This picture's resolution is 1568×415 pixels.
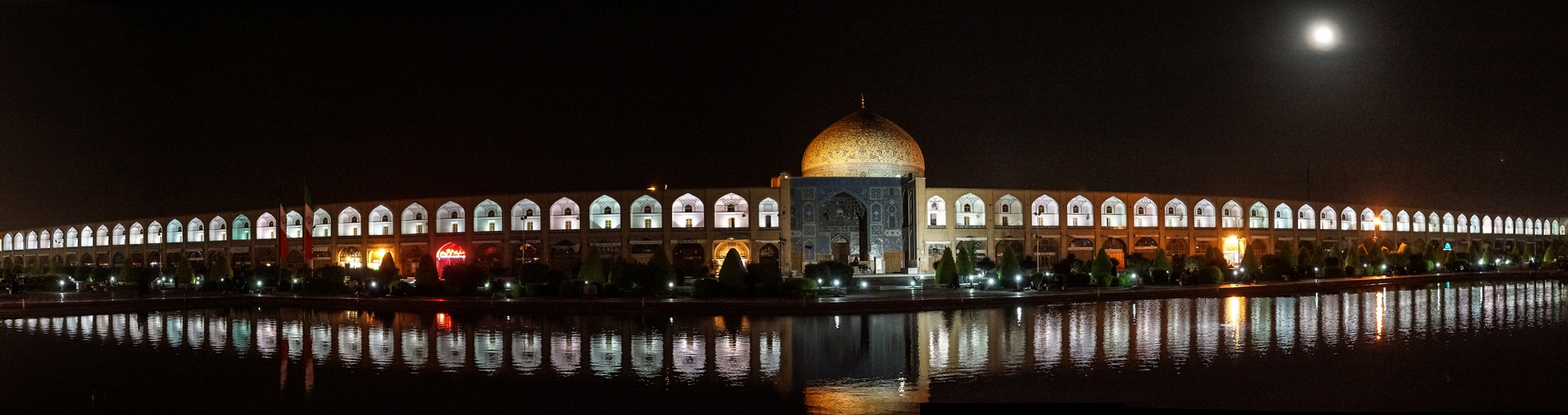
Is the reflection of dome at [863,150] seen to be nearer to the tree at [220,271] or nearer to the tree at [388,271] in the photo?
the tree at [388,271]

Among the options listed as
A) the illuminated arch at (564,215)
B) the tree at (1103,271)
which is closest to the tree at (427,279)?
the illuminated arch at (564,215)

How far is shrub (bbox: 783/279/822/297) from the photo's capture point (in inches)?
814

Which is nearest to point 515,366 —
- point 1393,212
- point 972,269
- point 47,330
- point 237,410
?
point 237,410

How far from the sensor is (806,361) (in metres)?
10.9

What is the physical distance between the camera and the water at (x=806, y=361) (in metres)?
8.52

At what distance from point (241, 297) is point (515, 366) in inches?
634

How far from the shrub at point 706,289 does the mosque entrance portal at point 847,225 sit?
46.6ft

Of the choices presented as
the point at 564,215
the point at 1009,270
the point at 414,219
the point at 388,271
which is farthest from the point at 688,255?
the point at 1009,270

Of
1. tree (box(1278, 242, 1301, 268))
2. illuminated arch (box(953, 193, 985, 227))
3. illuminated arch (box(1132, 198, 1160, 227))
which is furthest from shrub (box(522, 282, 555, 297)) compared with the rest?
illuminated arch (box(1132, 198, 1160, 227))

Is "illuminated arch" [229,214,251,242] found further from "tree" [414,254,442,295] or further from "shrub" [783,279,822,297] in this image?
"shrub" [783,279,822,297]

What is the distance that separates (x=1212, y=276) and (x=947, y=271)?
6.73m

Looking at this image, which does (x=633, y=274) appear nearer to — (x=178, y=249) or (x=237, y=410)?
(x=237, y=410)

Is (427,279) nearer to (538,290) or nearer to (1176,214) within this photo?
(538,290)

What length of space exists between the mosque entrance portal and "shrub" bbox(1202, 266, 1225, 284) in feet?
38.4
